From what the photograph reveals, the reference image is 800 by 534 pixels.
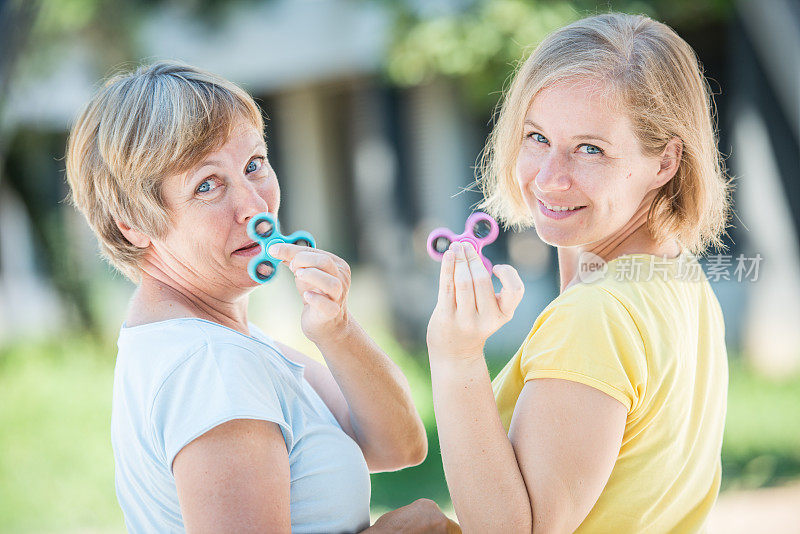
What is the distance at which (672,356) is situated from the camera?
1.52m

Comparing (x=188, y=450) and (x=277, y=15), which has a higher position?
(x=277, y=15)

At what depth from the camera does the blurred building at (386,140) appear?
6855 mm

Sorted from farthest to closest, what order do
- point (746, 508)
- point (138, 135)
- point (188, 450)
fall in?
point (746, 508) < point (138, 135) < point (188, 450)

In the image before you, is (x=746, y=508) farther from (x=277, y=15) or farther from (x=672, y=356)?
(x=277, y=15)

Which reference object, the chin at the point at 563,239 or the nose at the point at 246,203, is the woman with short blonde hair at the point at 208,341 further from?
the chin at the point at 563,239

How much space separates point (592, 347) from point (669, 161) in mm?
504

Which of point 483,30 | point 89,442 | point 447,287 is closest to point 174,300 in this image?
point 447,287

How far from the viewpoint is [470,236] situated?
5.54 feet

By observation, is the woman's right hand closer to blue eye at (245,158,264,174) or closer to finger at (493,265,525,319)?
finger at (493,265,525,319)

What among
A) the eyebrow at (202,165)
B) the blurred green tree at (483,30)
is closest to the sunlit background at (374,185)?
the blurred green tree at (483,30)

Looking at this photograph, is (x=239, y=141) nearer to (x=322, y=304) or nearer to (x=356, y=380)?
(x=322, y=304)

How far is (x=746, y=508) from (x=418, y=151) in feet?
15.9

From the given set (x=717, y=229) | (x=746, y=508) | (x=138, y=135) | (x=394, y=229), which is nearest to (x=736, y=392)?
(x=746, y=508)

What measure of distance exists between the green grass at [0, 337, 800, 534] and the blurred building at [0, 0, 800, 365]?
30.0 inches
